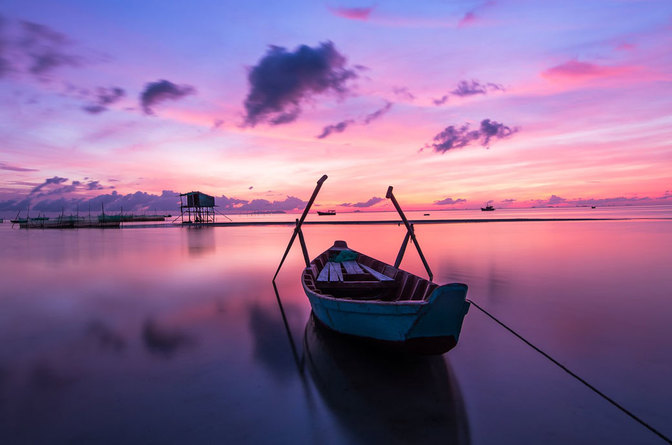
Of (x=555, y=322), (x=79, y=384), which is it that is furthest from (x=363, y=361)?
(x=555, y=322)

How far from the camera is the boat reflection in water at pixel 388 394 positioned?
5311 millimetres

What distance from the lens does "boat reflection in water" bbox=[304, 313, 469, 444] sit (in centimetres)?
531

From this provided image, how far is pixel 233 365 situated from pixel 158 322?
16.9ft

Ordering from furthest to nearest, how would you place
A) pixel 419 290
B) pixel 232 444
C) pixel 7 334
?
pixel 7 334, pixel 419 290, pixel 232 444

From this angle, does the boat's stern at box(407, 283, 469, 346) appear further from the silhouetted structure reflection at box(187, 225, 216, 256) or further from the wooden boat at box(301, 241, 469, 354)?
the silhouetted structure reflection at box(187, 225, 216, 256)

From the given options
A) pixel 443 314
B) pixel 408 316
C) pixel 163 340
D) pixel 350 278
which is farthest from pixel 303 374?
pixel 163 340

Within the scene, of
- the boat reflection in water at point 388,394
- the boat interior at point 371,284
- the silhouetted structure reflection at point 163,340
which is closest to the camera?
the boat reflection in water at point 388,394

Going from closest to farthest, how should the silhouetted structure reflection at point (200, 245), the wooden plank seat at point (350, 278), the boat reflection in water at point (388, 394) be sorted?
1. the boat reflection in water at point (388, 394)
2. the wooden plank seat at point (350, 278)
3. the silhouetted structure reflection at point (200, 245)

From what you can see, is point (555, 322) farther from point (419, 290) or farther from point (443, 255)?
point (443, 255)

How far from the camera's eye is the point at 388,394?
6324mm

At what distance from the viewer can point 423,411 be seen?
19.1 ft

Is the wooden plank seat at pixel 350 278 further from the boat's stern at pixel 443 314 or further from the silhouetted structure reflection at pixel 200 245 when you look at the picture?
the silhouetted structure reflection at pixel 200 245

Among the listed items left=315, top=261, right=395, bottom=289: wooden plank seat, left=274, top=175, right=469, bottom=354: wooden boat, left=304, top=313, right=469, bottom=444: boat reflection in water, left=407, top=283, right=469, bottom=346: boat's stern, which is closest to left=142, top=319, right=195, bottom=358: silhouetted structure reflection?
left=304, top=313, right=469, bottom=444: boat reflection in water

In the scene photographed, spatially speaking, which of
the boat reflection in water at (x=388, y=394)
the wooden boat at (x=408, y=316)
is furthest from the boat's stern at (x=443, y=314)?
the boat reflection in water at (x=388, y=394)
